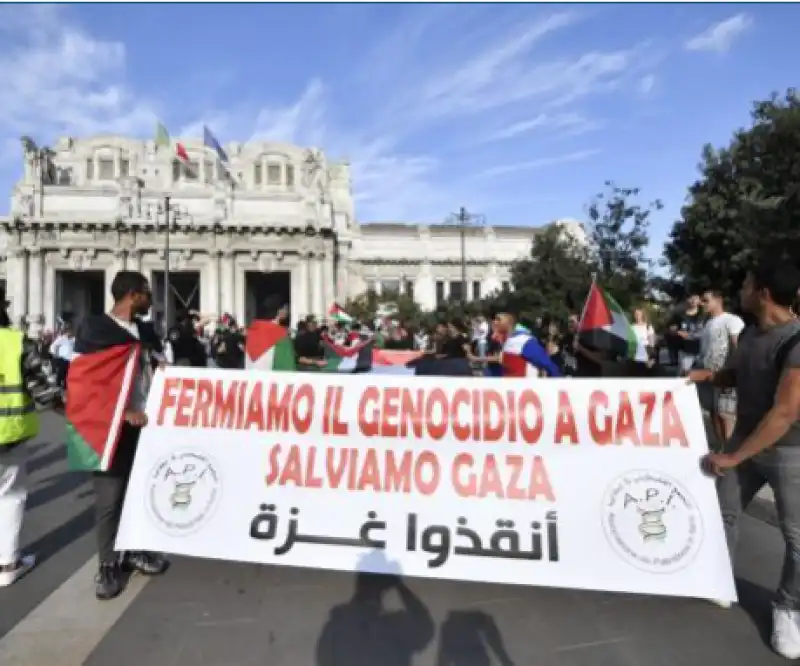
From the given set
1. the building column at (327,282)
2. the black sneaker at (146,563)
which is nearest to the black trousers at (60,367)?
the black sneaker at (146,563)

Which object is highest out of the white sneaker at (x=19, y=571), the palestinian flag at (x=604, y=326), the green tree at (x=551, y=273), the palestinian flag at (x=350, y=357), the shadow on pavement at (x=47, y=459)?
the green tree at (x=551, y=273)

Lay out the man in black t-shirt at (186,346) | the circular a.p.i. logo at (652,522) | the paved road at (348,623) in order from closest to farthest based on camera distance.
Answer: the paved road at (348,623) < the circular a.p.i. logo at (652,522) < the man in black t-shirt at (186,346)

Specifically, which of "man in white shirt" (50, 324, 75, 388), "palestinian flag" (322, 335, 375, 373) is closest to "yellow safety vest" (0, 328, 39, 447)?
"palestinian flag" (322, 335, 375, 373)

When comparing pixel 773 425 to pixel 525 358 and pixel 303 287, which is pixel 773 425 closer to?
pixel 525 358

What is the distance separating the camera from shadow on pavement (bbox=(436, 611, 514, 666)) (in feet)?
9.37

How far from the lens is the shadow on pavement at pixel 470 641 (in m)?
2.86

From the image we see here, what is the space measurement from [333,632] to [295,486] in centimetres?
83

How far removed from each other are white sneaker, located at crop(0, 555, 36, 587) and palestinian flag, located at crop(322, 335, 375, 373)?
7732 millimetres

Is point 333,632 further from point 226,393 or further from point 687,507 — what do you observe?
point 687,507

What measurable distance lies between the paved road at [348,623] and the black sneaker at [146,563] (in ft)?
0.23

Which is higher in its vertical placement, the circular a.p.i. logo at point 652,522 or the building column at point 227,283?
the building column at point 227,283

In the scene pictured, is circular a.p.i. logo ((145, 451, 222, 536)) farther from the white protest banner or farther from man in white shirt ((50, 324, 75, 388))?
man in white shirt ((50, 324, 75, 388))

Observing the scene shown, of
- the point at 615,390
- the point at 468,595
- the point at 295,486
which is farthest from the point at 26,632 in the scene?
the point at 615,390

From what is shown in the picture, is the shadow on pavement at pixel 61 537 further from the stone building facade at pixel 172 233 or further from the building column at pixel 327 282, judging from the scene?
the building column at pixel 327 282
